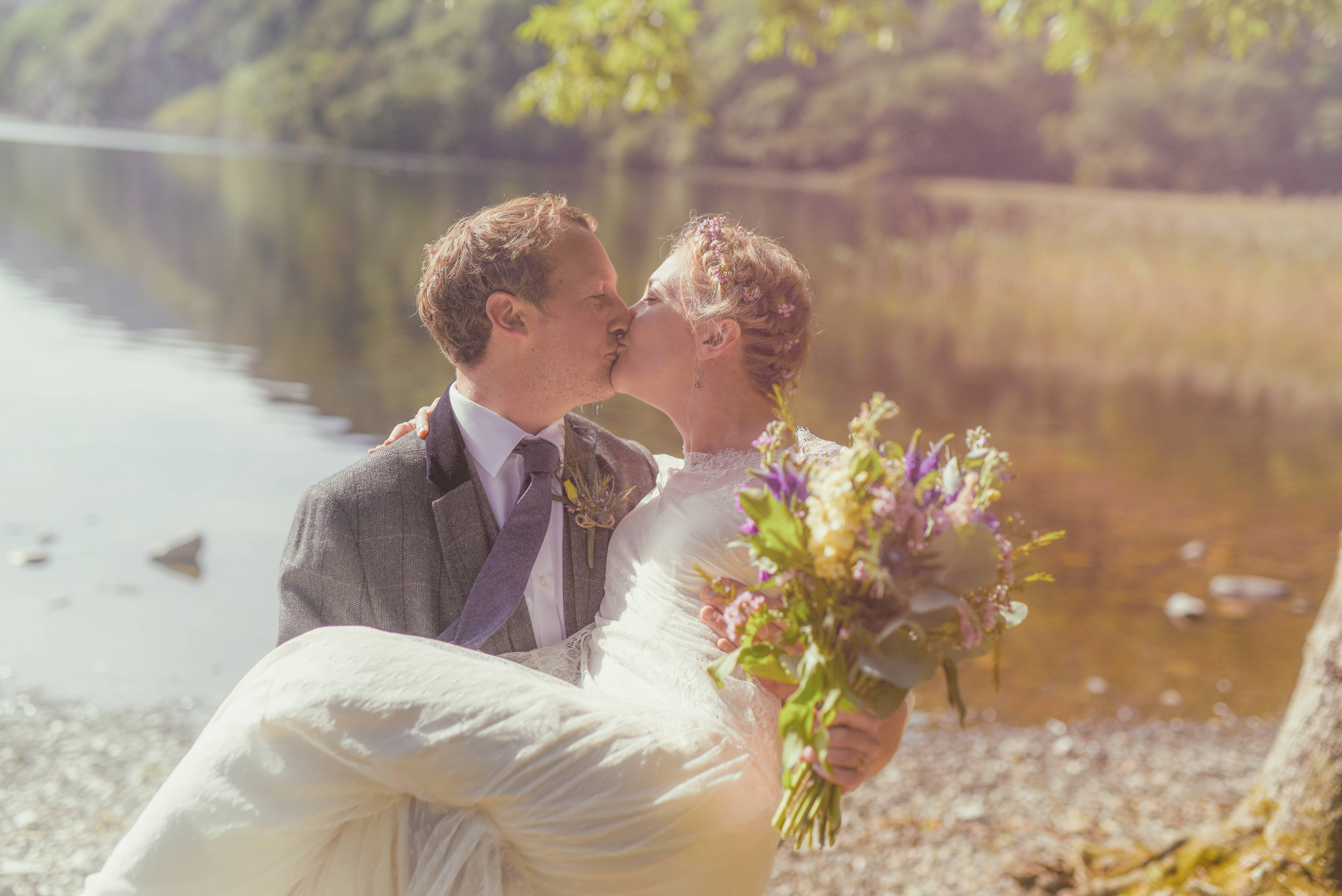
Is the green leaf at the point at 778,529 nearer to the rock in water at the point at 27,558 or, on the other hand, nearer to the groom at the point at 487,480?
the groom at the point at 487,480

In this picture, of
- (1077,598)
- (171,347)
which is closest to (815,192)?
(171,347)

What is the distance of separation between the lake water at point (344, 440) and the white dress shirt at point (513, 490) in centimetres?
79

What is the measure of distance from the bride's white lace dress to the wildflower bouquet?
207mm

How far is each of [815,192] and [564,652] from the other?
173 feet

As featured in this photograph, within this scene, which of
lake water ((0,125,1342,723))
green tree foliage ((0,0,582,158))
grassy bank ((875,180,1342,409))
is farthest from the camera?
green tree foliage ((0,0,582,158))

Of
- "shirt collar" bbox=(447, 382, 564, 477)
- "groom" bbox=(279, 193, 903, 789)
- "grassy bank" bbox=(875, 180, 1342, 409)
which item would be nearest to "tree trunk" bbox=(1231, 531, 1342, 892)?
"groom" bbox=(279, 193, 903, 789)

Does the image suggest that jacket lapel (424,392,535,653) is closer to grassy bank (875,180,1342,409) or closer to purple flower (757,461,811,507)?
purple flower (757,461,811,507)

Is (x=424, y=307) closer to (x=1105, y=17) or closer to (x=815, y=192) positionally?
(x=1105, y=17)

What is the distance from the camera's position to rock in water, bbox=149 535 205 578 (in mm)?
7555

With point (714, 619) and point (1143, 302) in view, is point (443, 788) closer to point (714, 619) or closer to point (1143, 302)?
point (714, 619)

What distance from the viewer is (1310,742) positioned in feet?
11.8

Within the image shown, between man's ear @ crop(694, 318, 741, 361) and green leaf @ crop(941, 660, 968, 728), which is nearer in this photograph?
green leaf @ crop(941, 660, 968, 728)

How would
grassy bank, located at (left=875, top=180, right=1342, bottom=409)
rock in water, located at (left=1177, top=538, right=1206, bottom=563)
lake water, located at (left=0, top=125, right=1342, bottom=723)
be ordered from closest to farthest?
lake water, located at (left=0, top=125, right=1342, bottom=723)
rock in water, located at (left=1177, top=538, right=1206, bottom=563)
grassy bank, located at (left=875, top=180, right=1342, bottom=409)

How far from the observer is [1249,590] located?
8289 mm
